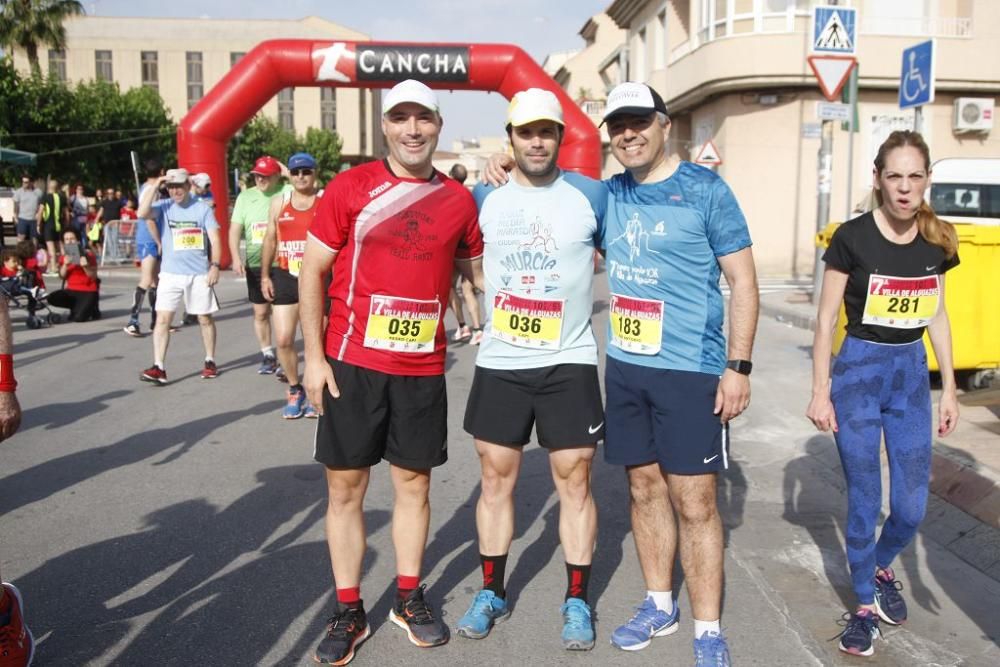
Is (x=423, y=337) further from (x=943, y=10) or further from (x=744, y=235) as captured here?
(x=943, y=10)

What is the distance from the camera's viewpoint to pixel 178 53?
86312 millimetres

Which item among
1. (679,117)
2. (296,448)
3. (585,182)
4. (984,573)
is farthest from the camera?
(679,117)

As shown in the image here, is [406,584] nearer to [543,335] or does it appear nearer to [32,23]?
[543,335]

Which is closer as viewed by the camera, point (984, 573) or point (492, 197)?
point (492, 197)

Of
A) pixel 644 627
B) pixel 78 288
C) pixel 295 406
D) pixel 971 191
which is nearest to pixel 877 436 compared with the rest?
pixel 644 627

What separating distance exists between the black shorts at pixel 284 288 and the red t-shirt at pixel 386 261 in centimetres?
406

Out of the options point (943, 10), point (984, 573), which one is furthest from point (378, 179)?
point (943, 10)

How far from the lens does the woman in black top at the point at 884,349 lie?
364 centimetres

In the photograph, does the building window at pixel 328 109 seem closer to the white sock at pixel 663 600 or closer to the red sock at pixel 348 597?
the red sock at pixel 348 597

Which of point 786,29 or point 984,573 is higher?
point 786,29

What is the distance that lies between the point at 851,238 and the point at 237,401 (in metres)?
5.84

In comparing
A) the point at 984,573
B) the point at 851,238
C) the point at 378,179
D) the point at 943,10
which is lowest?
the point at 984,573

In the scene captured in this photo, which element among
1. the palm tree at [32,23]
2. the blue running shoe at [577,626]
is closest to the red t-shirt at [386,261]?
the blue running shoe at [577,626]

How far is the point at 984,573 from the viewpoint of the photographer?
173 inches
